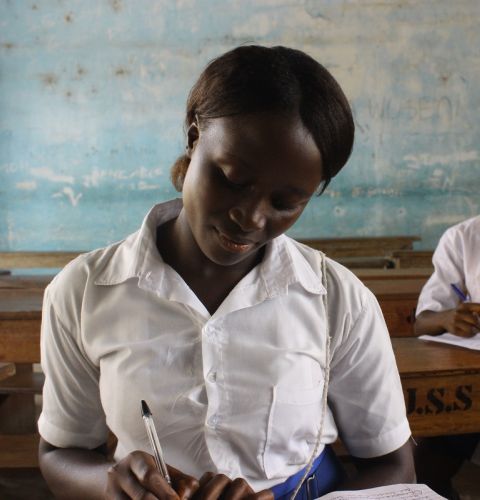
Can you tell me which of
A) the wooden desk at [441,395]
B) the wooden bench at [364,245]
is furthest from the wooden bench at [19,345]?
the wooden bench at [364,245]

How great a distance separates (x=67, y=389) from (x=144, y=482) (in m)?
0.34

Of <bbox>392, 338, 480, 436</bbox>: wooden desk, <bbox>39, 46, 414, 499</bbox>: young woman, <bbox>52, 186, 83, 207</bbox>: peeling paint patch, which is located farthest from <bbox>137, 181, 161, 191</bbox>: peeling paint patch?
<bbox>39, 46, 414, 499</bbox>: young woman

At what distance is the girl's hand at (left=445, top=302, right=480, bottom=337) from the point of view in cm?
213

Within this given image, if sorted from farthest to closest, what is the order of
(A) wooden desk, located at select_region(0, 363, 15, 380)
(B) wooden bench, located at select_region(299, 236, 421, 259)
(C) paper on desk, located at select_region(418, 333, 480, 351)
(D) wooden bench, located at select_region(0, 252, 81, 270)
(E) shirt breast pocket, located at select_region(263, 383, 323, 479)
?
(B) wooden bench, located at select_region(299, 236, 421, 259), (D) wooden bench, located at select_region(0, 252, 81, 270), (C) paper on desk, located at select_region(418, 333, 480, 351), (A) wooden desk, located at select_region(0, 363, 15, 380), (E) shirt breast pocket, located at select_region(263, 383, 323, 479)

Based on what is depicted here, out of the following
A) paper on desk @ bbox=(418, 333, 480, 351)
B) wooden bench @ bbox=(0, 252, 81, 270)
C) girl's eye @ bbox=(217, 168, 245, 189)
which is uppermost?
girl's eye @ bbox=(217, 168, 245, 189)

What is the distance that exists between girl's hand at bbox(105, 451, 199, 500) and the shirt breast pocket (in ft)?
0.72

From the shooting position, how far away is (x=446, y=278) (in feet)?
8.04

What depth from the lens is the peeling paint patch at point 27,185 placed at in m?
5.91

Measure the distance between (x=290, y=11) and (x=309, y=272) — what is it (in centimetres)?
527

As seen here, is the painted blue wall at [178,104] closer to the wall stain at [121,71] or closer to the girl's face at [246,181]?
the wall stain at [121,71]

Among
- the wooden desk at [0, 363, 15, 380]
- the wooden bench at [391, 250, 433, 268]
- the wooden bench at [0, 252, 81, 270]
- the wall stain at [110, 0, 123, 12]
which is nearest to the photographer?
the wooden desk at [0, 363, 15, 380]

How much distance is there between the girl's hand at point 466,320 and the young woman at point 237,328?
102 cm

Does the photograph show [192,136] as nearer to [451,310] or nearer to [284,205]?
[284,205]

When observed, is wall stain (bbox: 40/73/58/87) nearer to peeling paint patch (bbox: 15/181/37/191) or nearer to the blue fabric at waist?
peeling paint patch (bbox: 15/181/37/191)
